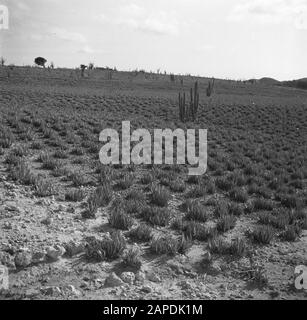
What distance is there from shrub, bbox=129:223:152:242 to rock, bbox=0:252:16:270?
2089 millimetres

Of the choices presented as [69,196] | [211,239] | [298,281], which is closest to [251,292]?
[298,281]

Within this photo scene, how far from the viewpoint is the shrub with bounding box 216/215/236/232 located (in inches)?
301

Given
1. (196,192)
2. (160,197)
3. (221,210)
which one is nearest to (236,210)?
(221,210)

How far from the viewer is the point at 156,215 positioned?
25.1ft

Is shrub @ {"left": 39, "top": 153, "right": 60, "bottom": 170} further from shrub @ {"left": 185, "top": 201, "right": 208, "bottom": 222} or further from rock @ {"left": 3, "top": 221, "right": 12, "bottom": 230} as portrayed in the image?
shrub @ {"left": 185, "top": 201, "right": 208, "bottom": 222}

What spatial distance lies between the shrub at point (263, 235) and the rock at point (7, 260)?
14.3ft

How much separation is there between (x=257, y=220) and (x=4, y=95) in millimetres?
28226

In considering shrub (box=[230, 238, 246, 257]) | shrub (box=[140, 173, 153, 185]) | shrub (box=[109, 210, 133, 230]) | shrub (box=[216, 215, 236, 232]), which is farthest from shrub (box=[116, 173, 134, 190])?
shrub (box=[230, 238, 246, 257])

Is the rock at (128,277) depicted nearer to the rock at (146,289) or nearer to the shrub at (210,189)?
the rock at (146,289)

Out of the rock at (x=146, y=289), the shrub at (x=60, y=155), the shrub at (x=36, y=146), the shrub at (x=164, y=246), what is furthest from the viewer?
the shrub at (x=36, y=146)

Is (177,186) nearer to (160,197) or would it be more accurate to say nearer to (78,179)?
(160,197)

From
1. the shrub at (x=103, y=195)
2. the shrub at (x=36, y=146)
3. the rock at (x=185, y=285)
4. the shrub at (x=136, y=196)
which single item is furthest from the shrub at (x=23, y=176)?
the rock at (x=185, y=285)

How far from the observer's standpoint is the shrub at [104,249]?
592cm

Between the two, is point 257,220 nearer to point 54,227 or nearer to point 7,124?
point 54,227
